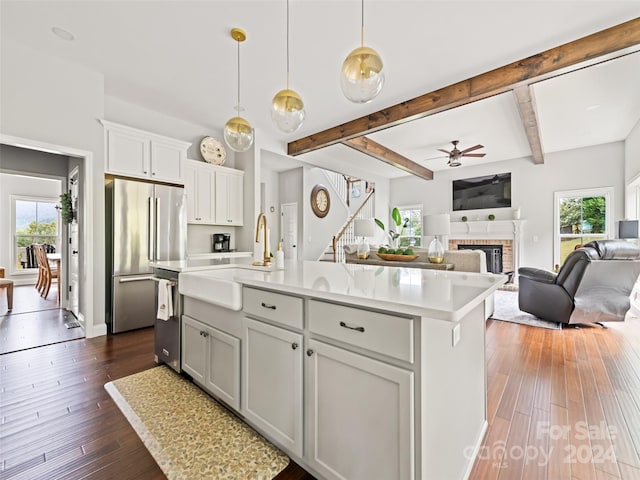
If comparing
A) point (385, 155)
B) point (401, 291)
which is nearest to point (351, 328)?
point (401, 291)

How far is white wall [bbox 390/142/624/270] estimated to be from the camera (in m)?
5.82

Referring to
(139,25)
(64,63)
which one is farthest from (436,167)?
(64,63)

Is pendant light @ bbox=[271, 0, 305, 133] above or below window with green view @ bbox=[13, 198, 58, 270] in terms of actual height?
above

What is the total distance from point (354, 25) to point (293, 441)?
3.12 meters

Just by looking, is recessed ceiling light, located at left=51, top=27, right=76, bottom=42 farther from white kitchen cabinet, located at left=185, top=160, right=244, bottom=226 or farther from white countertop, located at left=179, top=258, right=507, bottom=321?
white countertop, located at left=179, top=258, right=507, bottom=321

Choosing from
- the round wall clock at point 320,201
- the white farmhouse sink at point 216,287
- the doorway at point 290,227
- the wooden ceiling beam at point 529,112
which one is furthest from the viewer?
the round wall clock at point 320,201

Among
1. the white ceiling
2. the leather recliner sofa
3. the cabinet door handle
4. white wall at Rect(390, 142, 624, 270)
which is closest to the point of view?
the cabinet door handle

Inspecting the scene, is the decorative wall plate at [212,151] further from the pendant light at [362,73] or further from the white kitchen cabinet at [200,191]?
the pendant light at [362,73]

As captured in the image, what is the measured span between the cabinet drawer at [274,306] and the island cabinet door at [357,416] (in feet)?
0.51

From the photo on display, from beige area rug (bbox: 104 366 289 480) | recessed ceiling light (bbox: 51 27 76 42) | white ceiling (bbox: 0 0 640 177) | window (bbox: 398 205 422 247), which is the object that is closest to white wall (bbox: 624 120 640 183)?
white ceiling (bbox: 0 0 640 177)

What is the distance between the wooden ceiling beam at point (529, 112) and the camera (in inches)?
135

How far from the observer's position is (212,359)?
6.20 feet

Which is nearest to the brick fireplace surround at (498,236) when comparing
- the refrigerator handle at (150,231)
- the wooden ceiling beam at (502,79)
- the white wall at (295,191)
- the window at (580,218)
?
the window at (580,218)

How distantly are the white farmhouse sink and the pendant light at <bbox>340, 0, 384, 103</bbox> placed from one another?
1.24 meters
